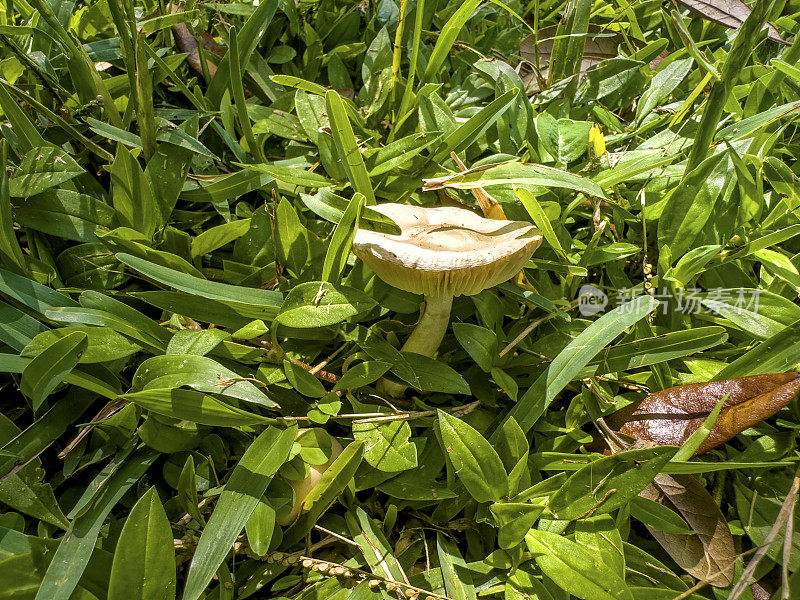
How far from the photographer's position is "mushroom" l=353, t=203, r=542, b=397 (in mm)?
1244

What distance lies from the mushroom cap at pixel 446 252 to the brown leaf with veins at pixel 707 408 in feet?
1.82

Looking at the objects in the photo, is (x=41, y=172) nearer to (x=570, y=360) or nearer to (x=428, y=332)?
(x=428, y=332)

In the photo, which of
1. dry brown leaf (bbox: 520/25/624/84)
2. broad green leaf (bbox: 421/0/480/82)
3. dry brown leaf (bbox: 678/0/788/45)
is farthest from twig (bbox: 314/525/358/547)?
dry brown leaf (bbox: 678/0/788/45)

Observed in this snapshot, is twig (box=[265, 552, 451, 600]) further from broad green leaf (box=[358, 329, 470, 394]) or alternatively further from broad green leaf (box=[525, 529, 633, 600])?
broad green leaf (box=[358, 329, 470, 394])

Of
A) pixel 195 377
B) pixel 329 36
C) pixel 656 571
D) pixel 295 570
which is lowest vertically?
pixel 656 571

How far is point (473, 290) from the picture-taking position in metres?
1.44

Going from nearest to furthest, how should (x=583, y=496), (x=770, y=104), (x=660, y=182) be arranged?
(x=583, y=496) → (x=660, y=182) → (x=770, y=104)

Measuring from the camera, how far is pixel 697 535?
1419 millimetres

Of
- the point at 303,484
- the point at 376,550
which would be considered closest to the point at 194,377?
the point at 303,484

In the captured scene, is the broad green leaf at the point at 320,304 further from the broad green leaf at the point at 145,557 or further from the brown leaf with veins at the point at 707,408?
the brown leaf with veins at the point at 707,408

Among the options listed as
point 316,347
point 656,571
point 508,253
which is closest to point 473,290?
point 508,253

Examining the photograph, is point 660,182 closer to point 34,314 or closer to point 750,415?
point 750,415

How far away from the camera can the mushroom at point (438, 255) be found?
124 centimetres

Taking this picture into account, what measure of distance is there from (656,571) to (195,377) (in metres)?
1.19
